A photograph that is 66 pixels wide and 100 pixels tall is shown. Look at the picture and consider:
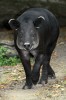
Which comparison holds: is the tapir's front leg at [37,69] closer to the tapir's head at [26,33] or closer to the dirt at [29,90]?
the dirt at [29,90]

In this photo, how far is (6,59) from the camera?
1102 centimetres

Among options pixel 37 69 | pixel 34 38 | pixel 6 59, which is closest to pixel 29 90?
pixel 37 69

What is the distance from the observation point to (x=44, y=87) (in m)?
7.93

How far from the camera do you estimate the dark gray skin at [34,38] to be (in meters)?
7.33

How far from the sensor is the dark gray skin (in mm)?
7328

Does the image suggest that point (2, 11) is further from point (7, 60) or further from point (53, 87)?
point (53, 87)

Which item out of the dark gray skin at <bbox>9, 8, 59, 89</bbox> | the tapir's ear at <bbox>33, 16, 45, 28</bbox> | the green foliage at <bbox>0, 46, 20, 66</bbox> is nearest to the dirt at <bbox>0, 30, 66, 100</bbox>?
the dark gray skin at <bbox>9, 8, 59, 89</bbox>

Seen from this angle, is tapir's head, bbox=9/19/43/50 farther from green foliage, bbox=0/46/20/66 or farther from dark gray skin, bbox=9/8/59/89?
green foliage, bbox=0/46/20/66

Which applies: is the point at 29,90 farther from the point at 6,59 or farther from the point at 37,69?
the point at 6,59

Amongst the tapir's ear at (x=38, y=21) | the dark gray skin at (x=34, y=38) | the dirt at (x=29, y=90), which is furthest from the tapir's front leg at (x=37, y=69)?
the tapir's ear at (x=38, y=21)

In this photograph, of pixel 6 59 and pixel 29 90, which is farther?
pixel 6 59

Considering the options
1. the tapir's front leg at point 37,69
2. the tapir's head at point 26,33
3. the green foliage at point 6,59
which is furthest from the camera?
the green foliage at point 6,59

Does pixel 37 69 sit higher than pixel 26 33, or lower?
lower

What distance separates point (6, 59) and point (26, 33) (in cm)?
383
